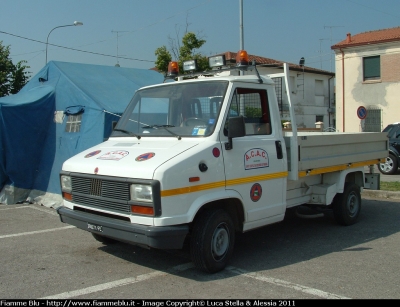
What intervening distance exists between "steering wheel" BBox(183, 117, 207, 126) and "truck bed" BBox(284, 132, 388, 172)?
1.45 m

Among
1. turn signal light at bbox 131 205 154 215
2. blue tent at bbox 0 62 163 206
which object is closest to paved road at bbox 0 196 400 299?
turn signal light at bbox 131 205 154 215

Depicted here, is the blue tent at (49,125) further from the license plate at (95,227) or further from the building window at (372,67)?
the building window at (372,67)

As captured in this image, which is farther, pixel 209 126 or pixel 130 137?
pixel 130 137

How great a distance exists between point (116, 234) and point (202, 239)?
0.96m

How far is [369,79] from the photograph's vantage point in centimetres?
2725

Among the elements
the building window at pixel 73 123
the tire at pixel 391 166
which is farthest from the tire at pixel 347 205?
the tire at pixel 391 166

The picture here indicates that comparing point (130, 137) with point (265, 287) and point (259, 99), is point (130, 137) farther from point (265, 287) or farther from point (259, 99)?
point (265, 287)

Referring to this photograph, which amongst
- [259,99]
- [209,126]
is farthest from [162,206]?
[259,99]

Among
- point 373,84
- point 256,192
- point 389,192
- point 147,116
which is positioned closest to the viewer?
point 256,192

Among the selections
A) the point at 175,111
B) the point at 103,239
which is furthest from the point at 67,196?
the point at 175,111

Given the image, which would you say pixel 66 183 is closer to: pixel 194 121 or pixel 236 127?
pixel 194 121

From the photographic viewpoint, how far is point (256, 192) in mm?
5762

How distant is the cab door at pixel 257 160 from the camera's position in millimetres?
5496

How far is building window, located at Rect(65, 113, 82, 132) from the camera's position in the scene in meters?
9.91
